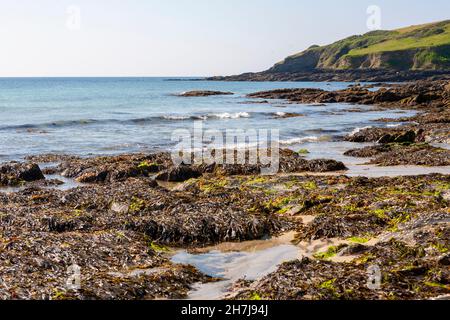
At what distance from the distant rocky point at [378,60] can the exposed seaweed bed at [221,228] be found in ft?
345

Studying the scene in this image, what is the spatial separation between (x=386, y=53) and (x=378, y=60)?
11.5 feet

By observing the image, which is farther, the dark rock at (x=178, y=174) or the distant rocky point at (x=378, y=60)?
the distant rocky point at (x=378, y=60)

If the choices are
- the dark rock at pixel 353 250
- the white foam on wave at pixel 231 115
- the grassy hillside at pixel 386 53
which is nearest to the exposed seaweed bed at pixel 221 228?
the dark rock at pixel 353 250

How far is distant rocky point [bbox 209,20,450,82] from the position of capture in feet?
410

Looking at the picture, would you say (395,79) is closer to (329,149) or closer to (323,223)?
(329,149)

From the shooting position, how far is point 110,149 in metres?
25.3

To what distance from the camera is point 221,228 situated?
32.0ft

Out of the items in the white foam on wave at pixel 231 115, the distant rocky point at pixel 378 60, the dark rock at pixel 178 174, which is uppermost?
the distant rocky point at pixel 378 60

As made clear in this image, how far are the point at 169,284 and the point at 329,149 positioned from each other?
1773 cm

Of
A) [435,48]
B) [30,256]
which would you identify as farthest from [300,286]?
[435,48]

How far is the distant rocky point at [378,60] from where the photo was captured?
410 ft

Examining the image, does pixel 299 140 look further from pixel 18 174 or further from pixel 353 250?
pixel 353 250

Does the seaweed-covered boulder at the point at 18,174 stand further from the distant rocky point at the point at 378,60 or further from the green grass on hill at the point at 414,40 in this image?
the green grass on hill at the point at 414,40

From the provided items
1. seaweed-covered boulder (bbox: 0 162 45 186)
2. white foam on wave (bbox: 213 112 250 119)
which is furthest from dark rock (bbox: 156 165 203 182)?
white foam on wave (bbox: 213 112 250 119)
